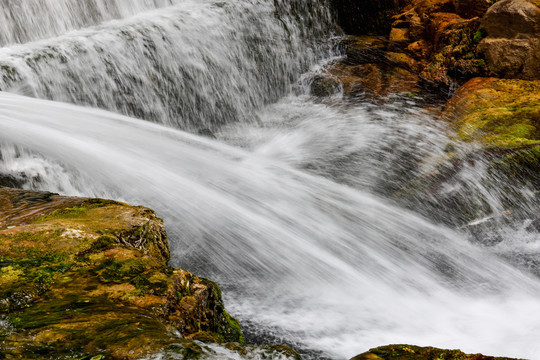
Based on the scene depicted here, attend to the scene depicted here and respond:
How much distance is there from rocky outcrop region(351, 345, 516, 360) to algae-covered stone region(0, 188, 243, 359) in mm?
951

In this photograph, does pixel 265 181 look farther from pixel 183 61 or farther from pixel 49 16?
pixel 49 16

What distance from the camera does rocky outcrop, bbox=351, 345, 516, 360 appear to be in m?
2.23

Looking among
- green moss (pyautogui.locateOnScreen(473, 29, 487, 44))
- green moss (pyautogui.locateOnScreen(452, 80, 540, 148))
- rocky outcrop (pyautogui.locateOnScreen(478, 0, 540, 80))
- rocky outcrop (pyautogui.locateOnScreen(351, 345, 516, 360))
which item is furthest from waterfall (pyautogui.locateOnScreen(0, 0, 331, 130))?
rocky outcrop (pyautogui.locateOnScreen(351, 345, 516, 360))

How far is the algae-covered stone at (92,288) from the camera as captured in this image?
2023 millimetres

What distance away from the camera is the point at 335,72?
33.2ft

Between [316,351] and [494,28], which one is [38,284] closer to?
[316,351]

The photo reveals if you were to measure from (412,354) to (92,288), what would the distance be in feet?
6.32

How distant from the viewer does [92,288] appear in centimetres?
262

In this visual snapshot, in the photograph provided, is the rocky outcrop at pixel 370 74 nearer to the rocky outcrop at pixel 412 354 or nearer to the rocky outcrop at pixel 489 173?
the rocky outcrop at pixel 489 173

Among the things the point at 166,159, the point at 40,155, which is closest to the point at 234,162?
the point at 166,159

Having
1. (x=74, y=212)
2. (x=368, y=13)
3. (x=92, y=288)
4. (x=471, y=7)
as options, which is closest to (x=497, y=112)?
(x=471, y=7)

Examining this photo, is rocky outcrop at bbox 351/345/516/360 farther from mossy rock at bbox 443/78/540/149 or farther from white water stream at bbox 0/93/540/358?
mossy rock at bbox 443/78/540/149

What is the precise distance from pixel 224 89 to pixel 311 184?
13.3ft

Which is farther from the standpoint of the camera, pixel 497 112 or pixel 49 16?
pixel 49 16
